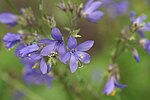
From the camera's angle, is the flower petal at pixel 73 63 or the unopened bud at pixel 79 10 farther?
the unopened bud at pixel 79 10

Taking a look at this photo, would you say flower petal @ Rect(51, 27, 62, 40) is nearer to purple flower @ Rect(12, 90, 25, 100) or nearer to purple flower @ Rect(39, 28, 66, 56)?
purple flower @ Rect(39, 28, 66, 56)

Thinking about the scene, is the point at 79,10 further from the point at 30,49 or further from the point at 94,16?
the point at 30,49

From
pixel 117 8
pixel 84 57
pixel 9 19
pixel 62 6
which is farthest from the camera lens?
pixel 117 8

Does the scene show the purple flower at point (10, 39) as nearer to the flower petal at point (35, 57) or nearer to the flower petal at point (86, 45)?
the flower petal at point (35, 57)

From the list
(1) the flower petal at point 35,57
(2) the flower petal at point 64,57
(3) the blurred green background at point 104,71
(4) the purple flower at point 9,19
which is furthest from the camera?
(3) the blurred green background at point 104,71

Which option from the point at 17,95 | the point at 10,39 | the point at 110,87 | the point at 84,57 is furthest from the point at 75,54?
the point at 17,95

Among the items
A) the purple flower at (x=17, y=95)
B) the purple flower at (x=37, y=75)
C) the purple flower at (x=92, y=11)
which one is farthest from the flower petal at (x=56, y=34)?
the purple flower at (x=17, y=95)
